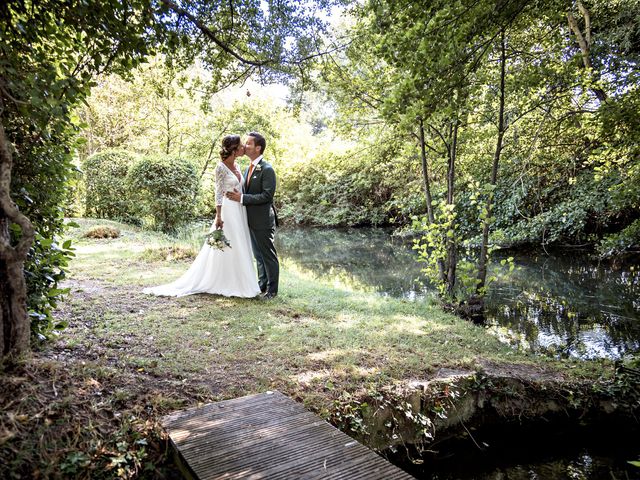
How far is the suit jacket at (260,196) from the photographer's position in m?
6.24

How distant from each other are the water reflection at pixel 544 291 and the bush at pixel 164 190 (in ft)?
12.4

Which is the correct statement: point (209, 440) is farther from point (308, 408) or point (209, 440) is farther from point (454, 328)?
point (454, 328)

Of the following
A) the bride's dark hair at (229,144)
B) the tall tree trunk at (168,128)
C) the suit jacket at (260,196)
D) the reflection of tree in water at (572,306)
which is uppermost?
the tall tree trunk at (168,128)

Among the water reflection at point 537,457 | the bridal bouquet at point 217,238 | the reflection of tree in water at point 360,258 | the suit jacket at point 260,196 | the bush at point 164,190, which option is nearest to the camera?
the water reflection at point 537,457

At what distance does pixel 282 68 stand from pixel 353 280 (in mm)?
6525

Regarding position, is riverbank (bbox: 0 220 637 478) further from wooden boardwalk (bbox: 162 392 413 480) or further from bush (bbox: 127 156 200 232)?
bush (bbox: 127 156 200 232)

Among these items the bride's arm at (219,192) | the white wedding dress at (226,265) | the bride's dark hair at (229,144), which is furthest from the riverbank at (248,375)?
the bride's dark hair at (229,144)

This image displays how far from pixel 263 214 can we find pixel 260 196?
0.32 meters

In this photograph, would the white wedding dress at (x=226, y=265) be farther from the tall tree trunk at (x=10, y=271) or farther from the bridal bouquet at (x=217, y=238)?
the tall tree trunk at (x=10, y=271)

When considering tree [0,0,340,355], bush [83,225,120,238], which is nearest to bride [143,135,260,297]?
tree [0,0,340,355]

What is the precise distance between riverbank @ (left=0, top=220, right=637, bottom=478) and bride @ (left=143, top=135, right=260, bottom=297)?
311mm

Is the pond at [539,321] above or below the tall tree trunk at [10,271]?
below

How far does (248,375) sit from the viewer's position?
357 cm

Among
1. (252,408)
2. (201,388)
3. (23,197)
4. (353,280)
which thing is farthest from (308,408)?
(353,280)
